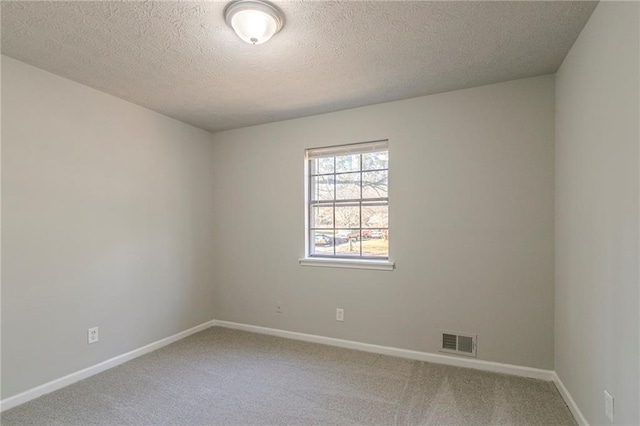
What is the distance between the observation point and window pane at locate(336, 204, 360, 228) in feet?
11.2

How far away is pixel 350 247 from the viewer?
3.45 m

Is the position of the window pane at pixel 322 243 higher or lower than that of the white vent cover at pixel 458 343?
higher

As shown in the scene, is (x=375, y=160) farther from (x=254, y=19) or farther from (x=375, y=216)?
(x=254, y=19)

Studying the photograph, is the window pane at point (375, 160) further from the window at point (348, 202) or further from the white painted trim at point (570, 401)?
the white painted trim at point (570, 401)

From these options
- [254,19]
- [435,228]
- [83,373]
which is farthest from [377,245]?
[83,373]

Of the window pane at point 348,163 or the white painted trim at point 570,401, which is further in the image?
the window pane at point 348,163

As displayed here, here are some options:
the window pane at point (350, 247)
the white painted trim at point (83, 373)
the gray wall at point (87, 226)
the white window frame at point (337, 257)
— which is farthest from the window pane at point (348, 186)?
the white painted trim at point (83, 373)

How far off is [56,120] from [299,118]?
211cm

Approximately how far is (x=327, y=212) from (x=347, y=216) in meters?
0.24

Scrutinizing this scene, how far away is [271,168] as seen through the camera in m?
3.75

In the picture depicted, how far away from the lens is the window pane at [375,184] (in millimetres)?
3260

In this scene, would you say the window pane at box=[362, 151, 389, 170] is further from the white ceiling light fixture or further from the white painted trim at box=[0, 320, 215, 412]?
the white painted trim at box=[0, 320, 215, 412]

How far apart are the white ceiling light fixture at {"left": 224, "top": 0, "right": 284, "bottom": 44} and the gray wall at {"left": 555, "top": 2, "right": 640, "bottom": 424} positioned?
5.40 feet

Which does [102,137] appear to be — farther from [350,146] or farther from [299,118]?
[350,146]
